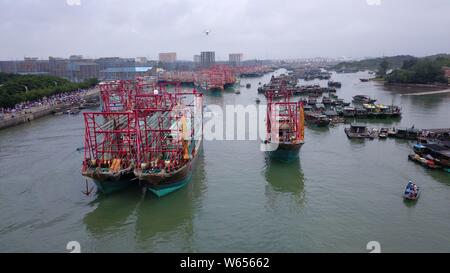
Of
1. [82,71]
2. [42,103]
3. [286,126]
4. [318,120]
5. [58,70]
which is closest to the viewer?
[286,126]

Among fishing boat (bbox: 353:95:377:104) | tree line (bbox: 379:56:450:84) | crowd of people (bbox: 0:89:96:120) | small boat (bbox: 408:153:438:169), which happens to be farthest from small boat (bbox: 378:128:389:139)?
tree line (bbox: 379:56:450:84)

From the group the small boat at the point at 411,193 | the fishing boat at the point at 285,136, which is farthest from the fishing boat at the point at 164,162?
the small boat at the point at 411,193

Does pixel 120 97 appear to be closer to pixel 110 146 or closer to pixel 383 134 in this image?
pixel 110 146

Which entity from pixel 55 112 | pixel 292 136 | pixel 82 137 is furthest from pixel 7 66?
pixel 292 136

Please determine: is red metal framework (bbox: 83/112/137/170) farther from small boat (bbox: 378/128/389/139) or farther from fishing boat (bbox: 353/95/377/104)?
fishing boat (bbox: 353/95/377/104)

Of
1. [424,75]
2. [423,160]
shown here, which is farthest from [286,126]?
[424,75]

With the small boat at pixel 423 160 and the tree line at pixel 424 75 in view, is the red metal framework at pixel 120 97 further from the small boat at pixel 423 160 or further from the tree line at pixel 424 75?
the tree line at pixel 424 75
